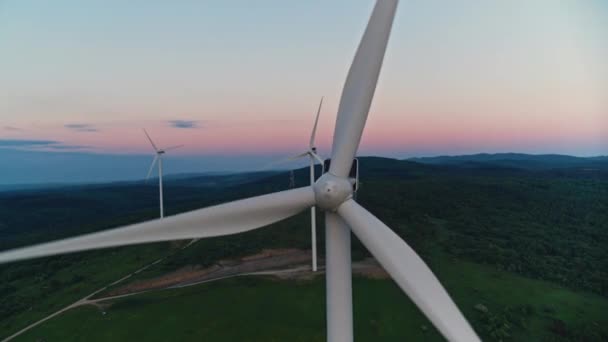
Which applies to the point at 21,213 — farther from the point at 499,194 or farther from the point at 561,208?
the point at 561,208

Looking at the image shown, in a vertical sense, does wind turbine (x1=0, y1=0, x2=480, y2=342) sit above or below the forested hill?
above

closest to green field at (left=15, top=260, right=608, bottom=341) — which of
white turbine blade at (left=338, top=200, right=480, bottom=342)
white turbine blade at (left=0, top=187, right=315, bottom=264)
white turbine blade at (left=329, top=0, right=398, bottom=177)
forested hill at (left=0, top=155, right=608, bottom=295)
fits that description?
forested hill at (left=0, top=155, right=608, bottom=295)

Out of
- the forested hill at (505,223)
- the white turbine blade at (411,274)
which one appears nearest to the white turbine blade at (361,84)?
the white turbine blade at (411,274)

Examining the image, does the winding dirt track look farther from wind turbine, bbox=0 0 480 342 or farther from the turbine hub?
the turbine hub

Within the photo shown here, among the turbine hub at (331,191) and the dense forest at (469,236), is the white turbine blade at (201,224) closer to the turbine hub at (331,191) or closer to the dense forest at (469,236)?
the turbine hub at (331,191)

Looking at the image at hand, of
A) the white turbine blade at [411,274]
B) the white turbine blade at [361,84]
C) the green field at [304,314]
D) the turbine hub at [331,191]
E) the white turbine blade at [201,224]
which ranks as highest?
the white turbine blade at [361,84]

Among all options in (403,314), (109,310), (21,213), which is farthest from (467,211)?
(21,213)

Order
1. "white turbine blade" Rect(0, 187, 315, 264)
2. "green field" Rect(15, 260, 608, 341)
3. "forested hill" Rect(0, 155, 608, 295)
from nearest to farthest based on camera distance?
"white turbine blade" Rect(0, 187, 315, 264)
"green field" Rect(15, 260, 608, 341)
"forested hill" Rect(0, 155, 608, 295)
